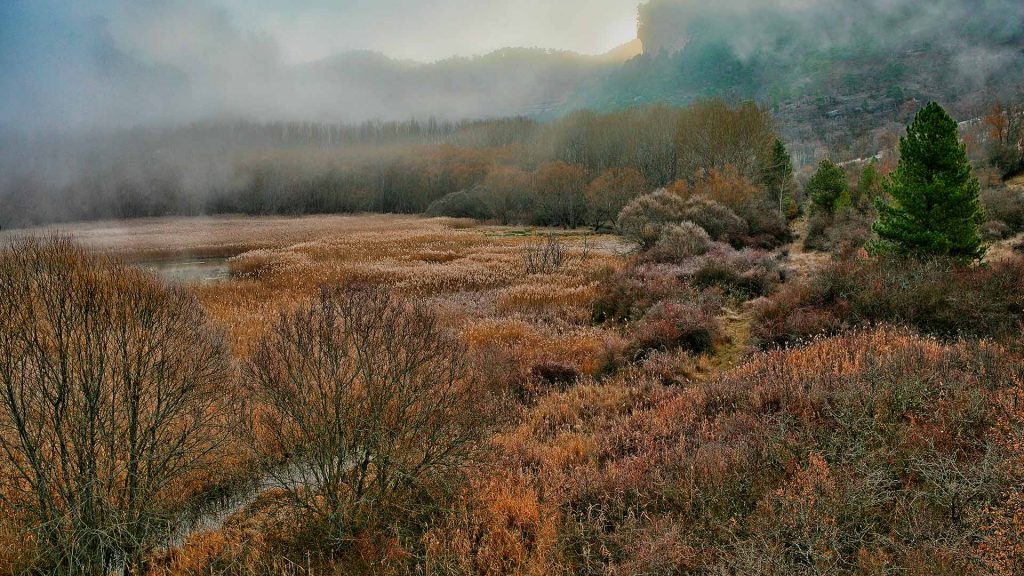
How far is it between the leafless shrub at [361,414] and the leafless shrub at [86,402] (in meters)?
1.05

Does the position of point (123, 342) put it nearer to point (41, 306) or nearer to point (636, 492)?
point (41, 306)

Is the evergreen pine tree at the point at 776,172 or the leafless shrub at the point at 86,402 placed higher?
the evergreen pine tree at the point at 776,172

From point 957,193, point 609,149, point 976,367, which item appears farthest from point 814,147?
point 976,367

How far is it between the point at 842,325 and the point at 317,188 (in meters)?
129

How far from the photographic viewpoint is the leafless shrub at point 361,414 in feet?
18.8

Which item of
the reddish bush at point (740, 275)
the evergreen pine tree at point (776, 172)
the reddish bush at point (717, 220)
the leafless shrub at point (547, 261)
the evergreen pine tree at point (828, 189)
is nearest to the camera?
the reddish bush at point (740, 275)

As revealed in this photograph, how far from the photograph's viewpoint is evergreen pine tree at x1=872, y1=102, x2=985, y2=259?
1459cm

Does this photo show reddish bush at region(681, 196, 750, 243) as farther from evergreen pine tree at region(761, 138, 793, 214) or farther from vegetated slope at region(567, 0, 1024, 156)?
vegetated slope at region(567, 0, 1024, 156)

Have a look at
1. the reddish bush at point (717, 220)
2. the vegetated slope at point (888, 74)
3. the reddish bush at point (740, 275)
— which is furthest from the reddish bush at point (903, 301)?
the vegetated slope at point (888, 74)

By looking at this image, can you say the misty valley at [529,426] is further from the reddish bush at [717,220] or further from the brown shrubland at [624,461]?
the reddish bush at [717,220]

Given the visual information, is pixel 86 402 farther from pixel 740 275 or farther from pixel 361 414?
pixel 740 275

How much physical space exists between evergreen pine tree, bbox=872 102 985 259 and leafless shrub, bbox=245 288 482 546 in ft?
51.3

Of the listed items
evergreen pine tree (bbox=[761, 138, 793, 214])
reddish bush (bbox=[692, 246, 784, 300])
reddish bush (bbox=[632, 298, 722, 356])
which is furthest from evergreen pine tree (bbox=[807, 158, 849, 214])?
reddish bush (bbox=[632, 298, 722, 356])

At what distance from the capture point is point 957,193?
14.5 m
